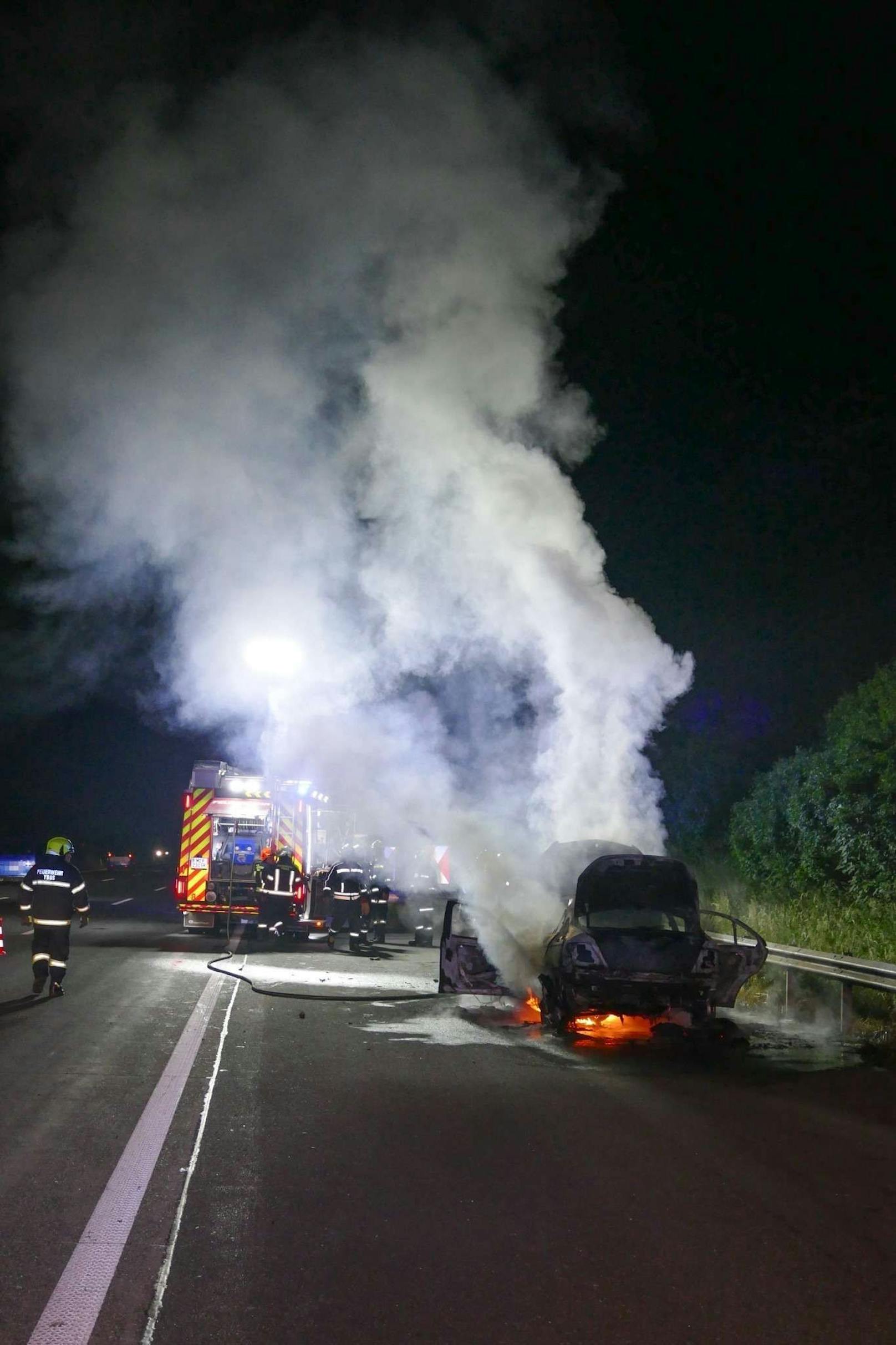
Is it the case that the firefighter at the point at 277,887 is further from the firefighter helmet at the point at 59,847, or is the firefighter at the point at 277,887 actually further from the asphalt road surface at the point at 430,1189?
the asphalt road surface at the point at 430,1189

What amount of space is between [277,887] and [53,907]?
8.22m

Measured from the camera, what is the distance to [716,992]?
37.8 feet

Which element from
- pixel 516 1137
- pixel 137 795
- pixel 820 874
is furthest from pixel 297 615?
pixel 137 795

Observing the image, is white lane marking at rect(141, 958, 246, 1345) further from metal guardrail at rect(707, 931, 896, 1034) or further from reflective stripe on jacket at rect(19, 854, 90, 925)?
metal guardrail at rect(707, 931, 896, 1034)

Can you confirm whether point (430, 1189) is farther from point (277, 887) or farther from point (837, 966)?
point (277, 887)

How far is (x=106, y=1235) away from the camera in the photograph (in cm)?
502

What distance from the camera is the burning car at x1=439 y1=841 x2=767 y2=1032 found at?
10664mm

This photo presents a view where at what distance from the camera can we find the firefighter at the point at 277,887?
2053 cm

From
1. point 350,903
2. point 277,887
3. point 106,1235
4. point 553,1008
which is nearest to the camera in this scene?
point 106,1235

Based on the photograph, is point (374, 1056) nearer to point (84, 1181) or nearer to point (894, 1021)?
point (84, 1181)

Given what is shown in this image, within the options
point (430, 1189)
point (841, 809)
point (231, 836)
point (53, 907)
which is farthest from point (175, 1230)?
point (231, 836)

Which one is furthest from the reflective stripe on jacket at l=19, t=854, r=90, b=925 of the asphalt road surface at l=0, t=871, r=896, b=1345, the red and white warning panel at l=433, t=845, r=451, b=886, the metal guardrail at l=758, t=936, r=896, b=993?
the metal guardrail at l=758, t=936, r=896, b=993

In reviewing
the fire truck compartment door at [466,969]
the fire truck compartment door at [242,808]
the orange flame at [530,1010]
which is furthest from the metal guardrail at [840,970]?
the fire truck compartment door at [242,808]

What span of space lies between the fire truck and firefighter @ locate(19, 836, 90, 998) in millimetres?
8448
